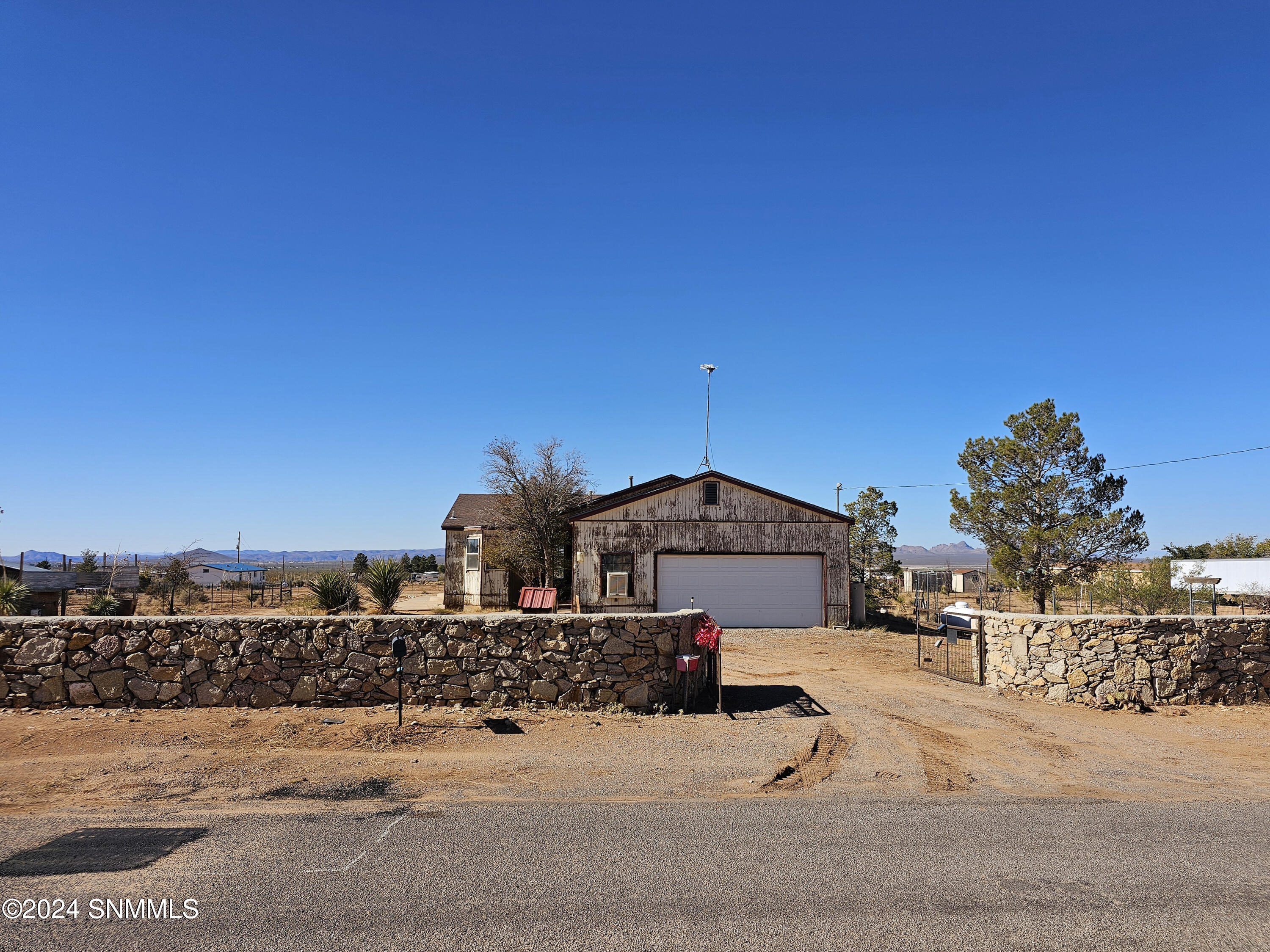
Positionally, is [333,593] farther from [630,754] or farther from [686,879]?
[686,879]

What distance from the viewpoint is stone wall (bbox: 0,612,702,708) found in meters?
10.5

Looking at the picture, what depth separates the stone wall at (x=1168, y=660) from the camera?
12320mm

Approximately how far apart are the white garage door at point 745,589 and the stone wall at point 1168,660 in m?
13.8

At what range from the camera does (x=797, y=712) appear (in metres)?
11.6

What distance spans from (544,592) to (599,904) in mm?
Answer: 14269

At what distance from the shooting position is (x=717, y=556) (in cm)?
2652

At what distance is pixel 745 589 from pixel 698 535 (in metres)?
2.48

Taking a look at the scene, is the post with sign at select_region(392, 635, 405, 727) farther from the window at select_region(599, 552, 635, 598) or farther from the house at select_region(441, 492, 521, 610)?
the house at select_region(441, 492, 521, 610)

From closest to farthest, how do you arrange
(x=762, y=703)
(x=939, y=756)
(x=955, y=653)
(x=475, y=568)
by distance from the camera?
(x=939, y=756) → (x=762, y=703) → (x=955, y=653) → (x=475, y=568)

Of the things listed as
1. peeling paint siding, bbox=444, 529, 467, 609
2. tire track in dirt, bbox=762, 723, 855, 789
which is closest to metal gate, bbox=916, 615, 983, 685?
tire track in dirt, bbox=762, 723, 855, 789

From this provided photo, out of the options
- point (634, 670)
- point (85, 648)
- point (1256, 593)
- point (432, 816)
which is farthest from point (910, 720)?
point (1256, 593)

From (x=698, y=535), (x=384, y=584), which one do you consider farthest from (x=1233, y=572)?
(x=384, y=584)

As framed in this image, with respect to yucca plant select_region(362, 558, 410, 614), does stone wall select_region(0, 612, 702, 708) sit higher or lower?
lower

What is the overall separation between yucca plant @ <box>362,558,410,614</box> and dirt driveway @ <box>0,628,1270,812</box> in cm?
1289
